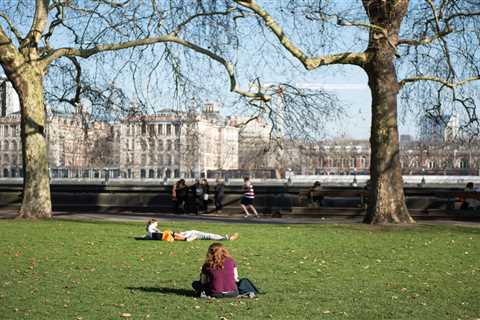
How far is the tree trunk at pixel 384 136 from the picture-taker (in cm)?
2462

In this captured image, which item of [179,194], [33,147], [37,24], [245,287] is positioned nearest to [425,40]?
[37,24]

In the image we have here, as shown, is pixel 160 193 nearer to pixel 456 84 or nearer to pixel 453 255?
pixel 456 84

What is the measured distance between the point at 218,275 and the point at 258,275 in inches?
101

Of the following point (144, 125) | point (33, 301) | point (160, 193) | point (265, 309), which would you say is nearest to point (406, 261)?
point (265, 309)

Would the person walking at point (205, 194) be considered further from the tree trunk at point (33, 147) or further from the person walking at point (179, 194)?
the tree trunk at point (33, 147)

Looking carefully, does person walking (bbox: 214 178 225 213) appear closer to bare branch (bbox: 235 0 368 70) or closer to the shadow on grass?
bare branch (bbox: 235 0 368 70)

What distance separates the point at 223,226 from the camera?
A: 81.3ft

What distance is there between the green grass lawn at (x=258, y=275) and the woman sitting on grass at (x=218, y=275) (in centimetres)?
15

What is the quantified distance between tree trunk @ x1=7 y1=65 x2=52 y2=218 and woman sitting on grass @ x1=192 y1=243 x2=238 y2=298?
1676 centimetres

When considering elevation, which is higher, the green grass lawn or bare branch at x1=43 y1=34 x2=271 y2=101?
bare branch at x1=43 y1=34 x2=271 y2=101

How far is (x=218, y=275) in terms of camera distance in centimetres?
1059

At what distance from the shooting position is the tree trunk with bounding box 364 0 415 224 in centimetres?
2462

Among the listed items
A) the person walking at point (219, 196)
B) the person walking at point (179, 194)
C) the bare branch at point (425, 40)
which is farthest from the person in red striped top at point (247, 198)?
the bare branch at point (425, 40)

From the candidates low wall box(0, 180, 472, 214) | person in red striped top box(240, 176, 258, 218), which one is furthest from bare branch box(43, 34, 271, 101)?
low wall box(0, 180, 472, 214)
